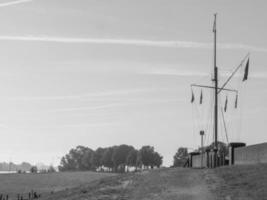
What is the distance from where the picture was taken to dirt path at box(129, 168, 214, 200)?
25542 mm

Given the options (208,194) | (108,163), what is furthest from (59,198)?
(108,163)

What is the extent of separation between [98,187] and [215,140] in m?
18.0

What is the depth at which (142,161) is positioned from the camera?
529 feet

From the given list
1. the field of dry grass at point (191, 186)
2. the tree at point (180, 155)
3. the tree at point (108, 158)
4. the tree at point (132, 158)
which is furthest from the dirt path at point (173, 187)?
the tree at point (108, 158)

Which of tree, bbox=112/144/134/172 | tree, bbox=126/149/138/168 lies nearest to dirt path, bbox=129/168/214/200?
tree, bbox=126/149/138/168

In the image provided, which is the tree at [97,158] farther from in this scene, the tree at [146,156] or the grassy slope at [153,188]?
the grassy slope at [153,188]

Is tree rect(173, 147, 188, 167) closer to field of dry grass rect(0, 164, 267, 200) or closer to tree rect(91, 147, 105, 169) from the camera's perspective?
tree rect(91, 147, 105, 169)

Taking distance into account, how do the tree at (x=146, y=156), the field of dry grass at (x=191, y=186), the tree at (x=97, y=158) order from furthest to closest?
1. the tree at (x=97, y=158)
2. the tree at (x=146, y=156)
3. the field of dry grass at (x=191, y=186)

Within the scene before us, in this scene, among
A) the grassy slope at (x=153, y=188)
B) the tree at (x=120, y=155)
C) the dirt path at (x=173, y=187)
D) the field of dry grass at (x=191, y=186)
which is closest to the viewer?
the field of dry grass at (x=191, y=186)

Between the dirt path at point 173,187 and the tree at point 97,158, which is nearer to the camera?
the dirt path at point 173,187

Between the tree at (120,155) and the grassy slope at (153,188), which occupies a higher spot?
the tree at (120,155)

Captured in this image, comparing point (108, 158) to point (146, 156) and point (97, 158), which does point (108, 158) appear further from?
point (146, 156)

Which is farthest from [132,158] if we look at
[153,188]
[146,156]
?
[153,188]

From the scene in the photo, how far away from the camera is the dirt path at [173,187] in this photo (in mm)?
25542
